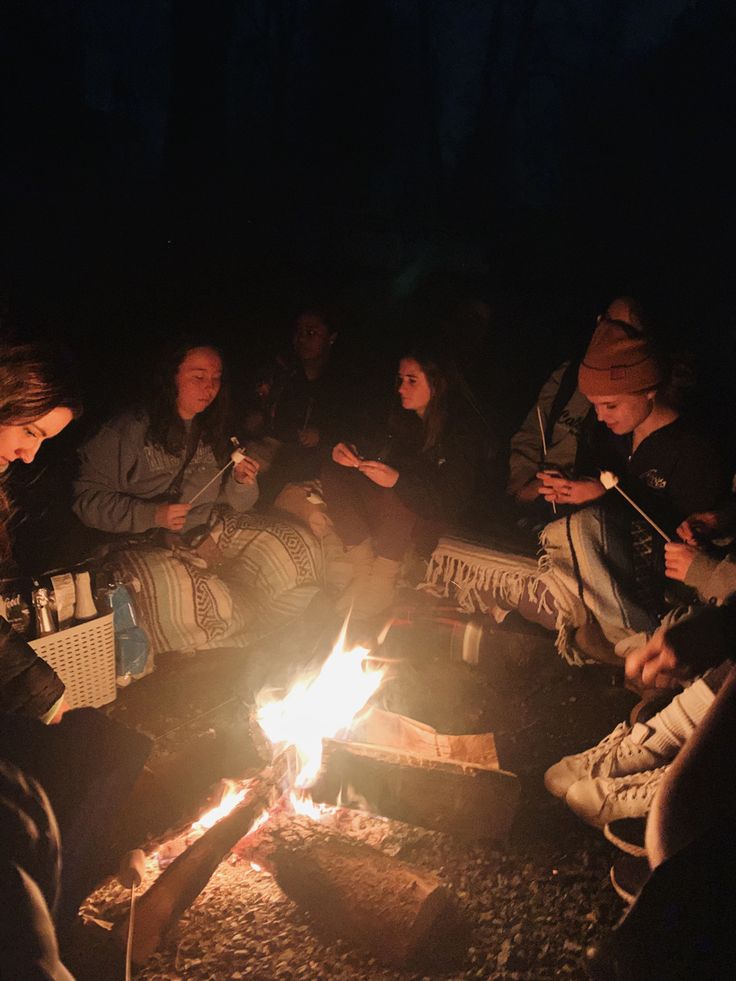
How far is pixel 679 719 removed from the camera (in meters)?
2.63

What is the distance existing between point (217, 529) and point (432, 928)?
8.54 ft

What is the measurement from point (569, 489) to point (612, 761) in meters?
1.51

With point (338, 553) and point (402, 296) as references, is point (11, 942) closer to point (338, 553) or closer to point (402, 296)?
point (338, 553)

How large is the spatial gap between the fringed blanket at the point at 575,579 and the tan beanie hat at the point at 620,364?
686 millimetres

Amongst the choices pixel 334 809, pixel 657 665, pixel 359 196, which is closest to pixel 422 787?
pixel 334 809

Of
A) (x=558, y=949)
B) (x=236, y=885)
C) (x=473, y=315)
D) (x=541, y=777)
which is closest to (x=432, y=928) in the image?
(x=558, y=949)

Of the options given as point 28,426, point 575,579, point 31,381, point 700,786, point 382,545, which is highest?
point 31,381

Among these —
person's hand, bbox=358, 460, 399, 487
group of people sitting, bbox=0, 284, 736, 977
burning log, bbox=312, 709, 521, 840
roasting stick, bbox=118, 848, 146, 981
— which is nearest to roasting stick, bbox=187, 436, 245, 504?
group of people sitting, bbox=0, 284, 736, 977

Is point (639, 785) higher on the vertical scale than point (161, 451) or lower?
lower

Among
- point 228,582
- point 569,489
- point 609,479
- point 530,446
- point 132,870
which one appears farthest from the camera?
point 530,446

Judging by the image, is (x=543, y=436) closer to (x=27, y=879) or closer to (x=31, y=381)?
(x=31, y=381)

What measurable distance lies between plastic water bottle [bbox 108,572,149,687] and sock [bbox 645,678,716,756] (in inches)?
98.2

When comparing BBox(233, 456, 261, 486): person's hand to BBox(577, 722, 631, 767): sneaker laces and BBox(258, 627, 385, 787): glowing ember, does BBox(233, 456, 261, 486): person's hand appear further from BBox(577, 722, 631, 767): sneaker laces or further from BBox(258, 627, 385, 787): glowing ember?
BBox(577, 722, 631, 767): sneaker laces

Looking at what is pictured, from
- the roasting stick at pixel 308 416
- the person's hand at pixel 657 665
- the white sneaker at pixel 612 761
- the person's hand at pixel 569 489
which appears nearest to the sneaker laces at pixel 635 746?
the white sneaker at pixel 612 761
